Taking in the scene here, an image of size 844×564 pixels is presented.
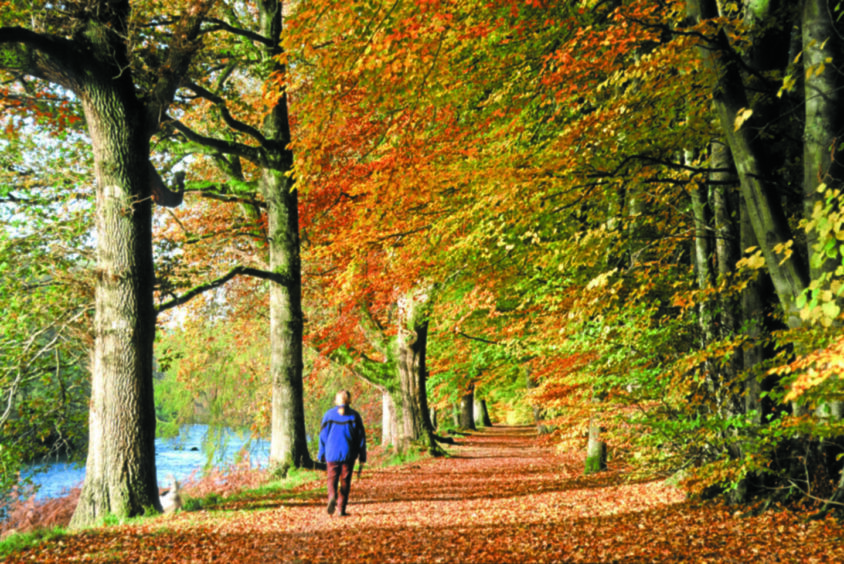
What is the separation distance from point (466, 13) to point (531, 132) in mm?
2910

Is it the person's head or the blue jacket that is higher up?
the person's head

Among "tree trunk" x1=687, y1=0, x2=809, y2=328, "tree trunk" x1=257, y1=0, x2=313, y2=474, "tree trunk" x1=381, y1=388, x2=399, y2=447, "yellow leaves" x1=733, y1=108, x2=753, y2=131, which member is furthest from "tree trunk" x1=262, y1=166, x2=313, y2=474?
"yellow leaves" x1=733, y1=108, x2=753, y2=131

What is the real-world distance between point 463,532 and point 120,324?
5316 millimetres

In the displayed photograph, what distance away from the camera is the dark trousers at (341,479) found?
323 inches

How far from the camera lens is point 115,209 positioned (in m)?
8.10

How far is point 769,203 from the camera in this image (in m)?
5.07

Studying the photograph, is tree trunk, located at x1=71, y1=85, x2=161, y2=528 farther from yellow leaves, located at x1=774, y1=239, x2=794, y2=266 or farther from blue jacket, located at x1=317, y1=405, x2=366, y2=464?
yellow leaves, located at x1=774, y1=239, x2=794, y2=266

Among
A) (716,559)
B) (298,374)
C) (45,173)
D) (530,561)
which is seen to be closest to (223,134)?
(45,173)

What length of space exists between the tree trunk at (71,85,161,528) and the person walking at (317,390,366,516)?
2329 millimetres

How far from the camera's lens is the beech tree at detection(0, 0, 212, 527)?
25.0 feet

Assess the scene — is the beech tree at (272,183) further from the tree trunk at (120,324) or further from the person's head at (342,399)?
the person's head at (342,399)

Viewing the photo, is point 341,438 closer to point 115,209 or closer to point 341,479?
point 341,479

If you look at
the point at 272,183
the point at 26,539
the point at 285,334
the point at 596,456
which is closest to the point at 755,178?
the point at 26,539

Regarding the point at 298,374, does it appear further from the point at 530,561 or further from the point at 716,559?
the point at 716,559
